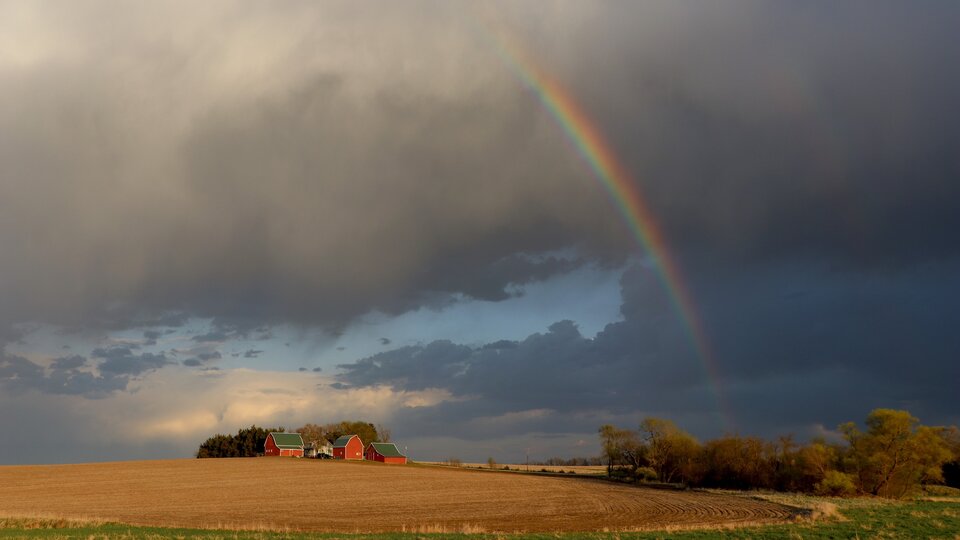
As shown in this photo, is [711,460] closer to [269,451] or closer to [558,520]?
[558,520]

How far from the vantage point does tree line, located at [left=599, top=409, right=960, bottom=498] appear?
81.0m

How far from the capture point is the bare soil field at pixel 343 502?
47.7m

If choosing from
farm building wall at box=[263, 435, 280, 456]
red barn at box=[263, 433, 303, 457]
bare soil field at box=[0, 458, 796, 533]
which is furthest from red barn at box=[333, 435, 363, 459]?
bare soil field at box=[0, 458, 796, 533]

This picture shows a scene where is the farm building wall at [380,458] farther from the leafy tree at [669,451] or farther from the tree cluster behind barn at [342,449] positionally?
the leafy tree at [669,451]

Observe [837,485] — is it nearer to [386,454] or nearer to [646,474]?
[646,474]

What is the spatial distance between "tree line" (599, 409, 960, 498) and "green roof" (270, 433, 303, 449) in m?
88.3

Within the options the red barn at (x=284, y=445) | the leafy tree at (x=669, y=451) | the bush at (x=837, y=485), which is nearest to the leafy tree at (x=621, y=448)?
the leafy tree at (x=669, y=451)

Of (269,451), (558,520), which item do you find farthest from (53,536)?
(269,451)

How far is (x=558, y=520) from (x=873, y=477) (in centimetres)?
5393

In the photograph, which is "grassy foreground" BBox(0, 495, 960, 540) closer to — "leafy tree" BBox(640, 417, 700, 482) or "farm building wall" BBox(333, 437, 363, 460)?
"leafy tree" BBox(640, 417, 700, 482)

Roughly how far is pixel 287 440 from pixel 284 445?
1.53 meters

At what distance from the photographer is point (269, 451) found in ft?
520

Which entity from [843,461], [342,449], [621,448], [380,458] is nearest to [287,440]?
[342,449]

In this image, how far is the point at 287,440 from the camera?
157 meters
